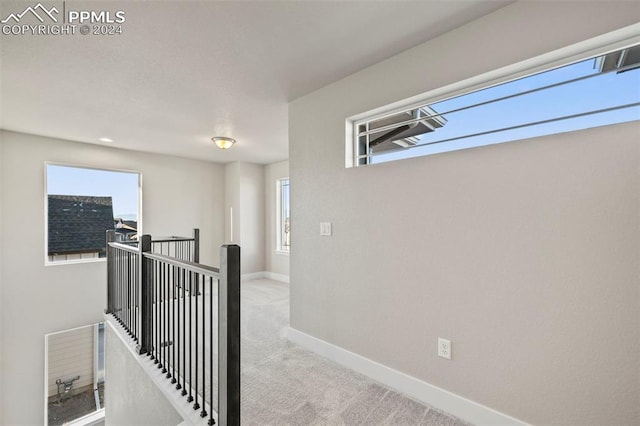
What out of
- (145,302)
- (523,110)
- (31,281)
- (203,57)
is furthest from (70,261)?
(523,110)

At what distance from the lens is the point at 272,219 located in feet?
20.0

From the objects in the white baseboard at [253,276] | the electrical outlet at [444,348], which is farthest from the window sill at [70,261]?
the electrical outlet at [444,348]

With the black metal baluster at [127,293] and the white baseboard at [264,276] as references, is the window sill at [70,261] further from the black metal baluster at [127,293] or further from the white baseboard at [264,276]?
the white baseboard at [264,276]

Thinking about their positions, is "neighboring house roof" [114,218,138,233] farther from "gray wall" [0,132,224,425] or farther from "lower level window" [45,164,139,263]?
"gray wall" [0,132,224,425]

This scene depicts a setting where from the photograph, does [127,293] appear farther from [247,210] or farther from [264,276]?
[264,276]

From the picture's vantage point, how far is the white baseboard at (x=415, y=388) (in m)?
1.66

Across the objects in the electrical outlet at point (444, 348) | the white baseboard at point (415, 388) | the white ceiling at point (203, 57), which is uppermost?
the white ceiling at point (203, 57)

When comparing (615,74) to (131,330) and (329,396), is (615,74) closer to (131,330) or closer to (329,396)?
(329,396)

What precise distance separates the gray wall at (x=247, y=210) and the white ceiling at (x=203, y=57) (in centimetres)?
242

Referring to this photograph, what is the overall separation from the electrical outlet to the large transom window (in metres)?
1.26

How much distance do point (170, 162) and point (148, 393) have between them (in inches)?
170

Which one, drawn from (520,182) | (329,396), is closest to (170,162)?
(329,396)

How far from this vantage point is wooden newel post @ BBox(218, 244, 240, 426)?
1354 millimetres

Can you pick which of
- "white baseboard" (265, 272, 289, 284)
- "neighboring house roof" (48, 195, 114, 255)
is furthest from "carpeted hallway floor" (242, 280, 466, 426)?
"neighboring house roof" (48, 195, 114, 255)
